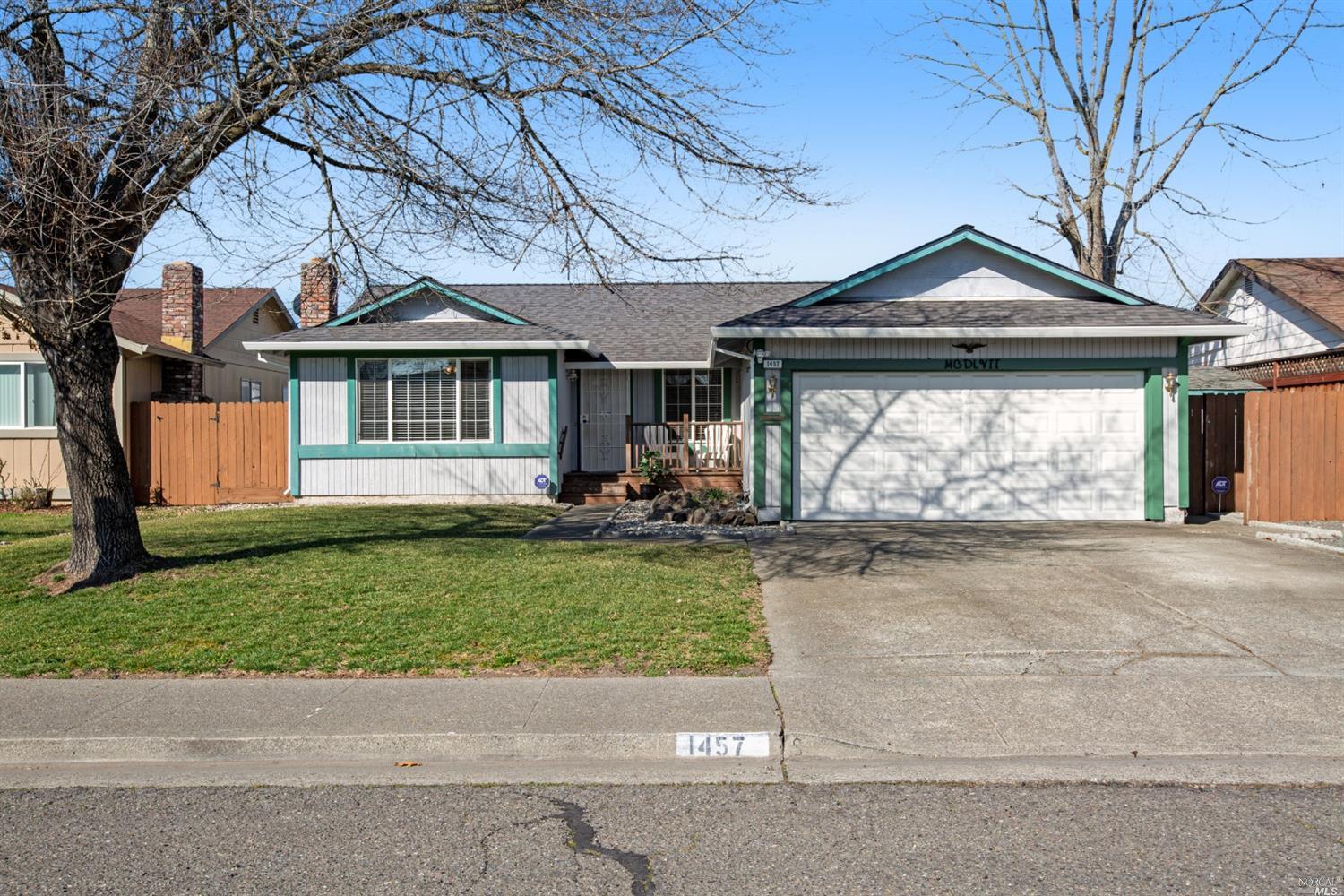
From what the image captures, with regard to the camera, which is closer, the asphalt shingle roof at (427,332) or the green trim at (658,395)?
the asphalt shingle roof at (427,332)

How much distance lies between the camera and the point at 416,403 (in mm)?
18453

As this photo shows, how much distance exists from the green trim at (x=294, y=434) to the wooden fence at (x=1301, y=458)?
50.2ft

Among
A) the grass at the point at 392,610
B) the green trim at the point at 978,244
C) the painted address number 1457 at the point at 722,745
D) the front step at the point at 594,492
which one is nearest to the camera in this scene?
the painted address number 1457 at the point at 722,745

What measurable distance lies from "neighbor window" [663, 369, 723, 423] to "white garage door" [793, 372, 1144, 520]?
Result: 6.75 m

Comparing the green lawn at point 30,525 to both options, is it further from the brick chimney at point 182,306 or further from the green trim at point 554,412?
the green trim at point 554,412

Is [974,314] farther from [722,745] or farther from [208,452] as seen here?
[208,452]

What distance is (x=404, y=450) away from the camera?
18.4 meters

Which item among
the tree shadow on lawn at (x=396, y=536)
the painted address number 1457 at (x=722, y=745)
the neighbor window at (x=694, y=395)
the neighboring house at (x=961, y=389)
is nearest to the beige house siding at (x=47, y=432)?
the neighboring house at (x=961, y=389)

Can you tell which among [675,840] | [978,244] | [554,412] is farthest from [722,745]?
[554,412]

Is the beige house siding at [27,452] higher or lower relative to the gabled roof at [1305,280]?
lower

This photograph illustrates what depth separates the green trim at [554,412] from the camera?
1839 centimetres

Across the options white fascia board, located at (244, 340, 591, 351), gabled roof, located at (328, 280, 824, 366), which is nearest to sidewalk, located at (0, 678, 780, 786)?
white fascia board, located at (244, 340, 591, 351)

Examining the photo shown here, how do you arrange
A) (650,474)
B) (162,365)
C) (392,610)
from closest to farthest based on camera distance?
(392,610)
(650,474)
(162,365)

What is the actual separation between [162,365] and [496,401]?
837 cm
